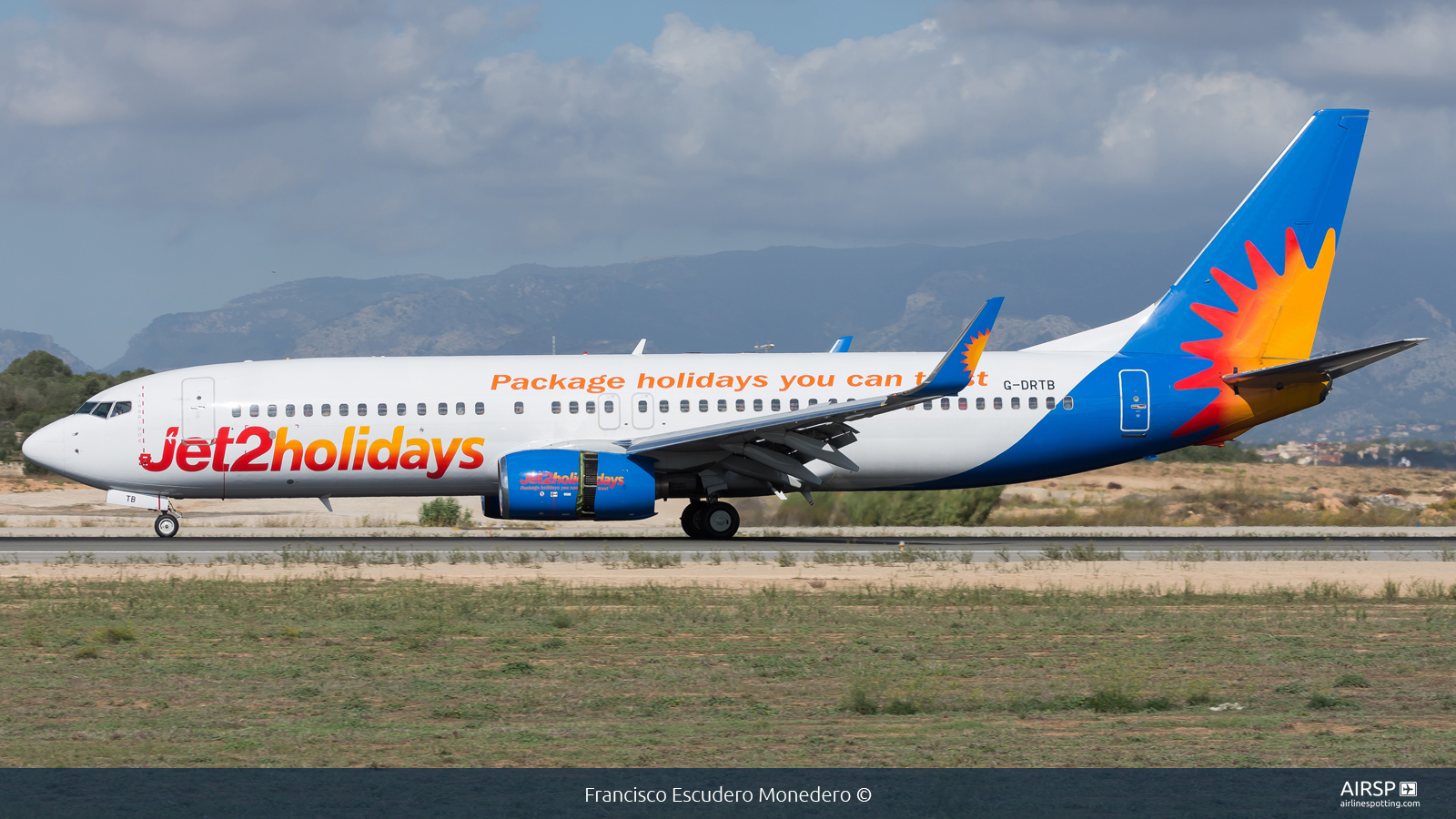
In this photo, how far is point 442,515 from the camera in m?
36.2

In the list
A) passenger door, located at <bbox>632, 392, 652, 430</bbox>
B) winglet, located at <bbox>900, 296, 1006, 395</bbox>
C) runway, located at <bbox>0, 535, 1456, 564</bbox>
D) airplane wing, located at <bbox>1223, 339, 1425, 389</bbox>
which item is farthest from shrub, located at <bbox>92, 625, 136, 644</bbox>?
airplane wing, located at <bbox>1223, 339, 1425, 389</bbox>

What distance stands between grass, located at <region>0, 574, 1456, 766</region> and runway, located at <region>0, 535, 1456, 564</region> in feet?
15.6

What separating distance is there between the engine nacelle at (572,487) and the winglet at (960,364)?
200 inches

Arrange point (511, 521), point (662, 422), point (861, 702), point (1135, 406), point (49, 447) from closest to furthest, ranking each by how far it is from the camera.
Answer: point (861, 702) < point (49, 447) < point (662, 422) < point (1135, 406) < point (511, 521)

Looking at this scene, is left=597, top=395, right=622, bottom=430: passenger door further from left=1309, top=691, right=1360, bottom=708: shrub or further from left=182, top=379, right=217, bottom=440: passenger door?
left=1309, top=691, right=1360, bottom=708: shrub

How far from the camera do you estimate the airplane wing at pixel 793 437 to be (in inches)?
881

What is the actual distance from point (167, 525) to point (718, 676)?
59.1 ft

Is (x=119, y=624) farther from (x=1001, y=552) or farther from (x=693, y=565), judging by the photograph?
(x=1001, y=552)

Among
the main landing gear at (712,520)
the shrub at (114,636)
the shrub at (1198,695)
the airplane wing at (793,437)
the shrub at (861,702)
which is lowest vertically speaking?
the shrub at (1198,695)

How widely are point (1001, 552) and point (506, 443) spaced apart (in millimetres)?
9116

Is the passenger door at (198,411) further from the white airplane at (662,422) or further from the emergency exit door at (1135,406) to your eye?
the emergency exit door at (1135,406)

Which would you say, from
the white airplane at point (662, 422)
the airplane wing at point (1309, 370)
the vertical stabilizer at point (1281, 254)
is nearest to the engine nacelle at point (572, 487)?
the white airplane at point (662, 422)
